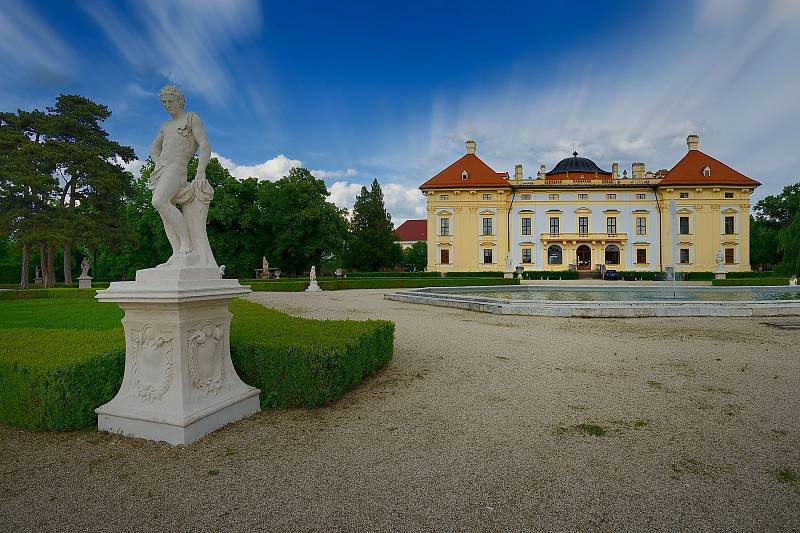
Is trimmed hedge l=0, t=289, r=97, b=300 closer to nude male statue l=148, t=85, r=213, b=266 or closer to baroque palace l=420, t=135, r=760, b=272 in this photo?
nude male statue l=148, t=85, r=213, b=266

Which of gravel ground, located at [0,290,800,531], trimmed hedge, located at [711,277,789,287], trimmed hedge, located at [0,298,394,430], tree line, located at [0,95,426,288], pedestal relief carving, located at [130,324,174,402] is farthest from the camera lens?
trimmed hedge, located at [711,277,789,287]

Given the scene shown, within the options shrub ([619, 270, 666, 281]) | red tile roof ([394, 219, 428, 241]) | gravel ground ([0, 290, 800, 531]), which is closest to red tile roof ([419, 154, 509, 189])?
shrub ([619, 270, 666, 281])

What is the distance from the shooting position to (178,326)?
12.1 ft

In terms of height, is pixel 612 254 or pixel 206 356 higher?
pixel 612 254

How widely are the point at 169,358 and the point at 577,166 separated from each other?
179 ft

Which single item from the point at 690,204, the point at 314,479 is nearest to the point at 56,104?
the point at 314,479

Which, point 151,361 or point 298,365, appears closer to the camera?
point 151,361

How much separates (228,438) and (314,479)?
1.15 meters

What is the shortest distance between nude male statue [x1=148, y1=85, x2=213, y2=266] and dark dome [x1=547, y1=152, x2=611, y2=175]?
52.6 meters

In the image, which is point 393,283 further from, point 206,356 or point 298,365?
point 206,356

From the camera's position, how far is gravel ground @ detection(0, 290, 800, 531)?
8.56ft

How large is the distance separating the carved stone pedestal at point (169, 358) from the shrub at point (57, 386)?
201mm

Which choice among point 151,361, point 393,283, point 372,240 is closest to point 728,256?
point 372,240

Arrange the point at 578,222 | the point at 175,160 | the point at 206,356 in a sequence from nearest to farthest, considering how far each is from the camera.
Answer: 1. the point at 206,356
2. the point at 175,160
3. the point at 578,222
